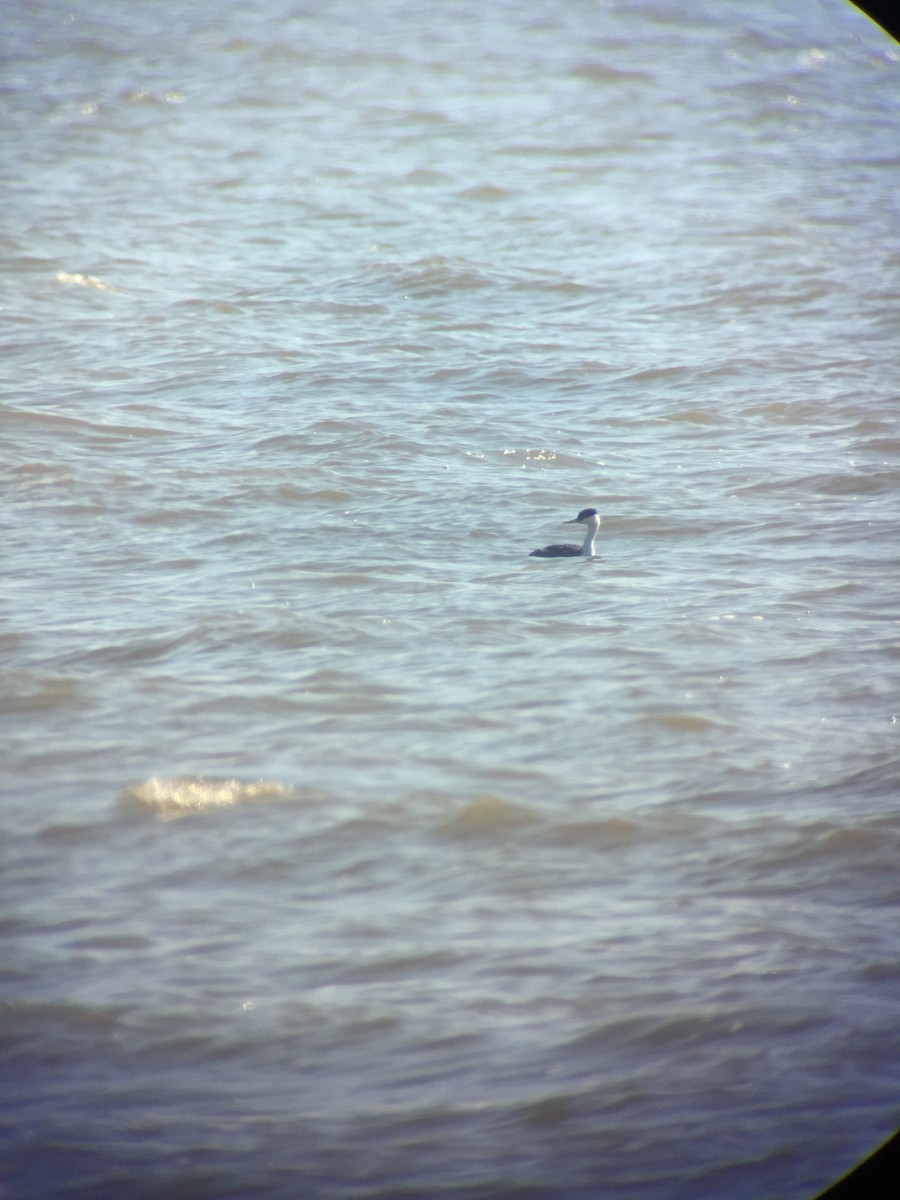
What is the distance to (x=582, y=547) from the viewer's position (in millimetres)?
A: 7059

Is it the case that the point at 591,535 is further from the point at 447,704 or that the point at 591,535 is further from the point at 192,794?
the point at 192,794

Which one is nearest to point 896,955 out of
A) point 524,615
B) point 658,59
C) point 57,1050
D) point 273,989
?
point 273,989

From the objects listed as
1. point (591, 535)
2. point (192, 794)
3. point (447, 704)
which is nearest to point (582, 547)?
point (591, 535)

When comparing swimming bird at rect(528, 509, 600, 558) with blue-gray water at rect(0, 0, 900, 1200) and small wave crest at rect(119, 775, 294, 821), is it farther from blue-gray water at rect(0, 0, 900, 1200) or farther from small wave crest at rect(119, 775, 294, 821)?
small wave crest at rect(119, 775, 294, 821)

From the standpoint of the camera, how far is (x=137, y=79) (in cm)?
1922

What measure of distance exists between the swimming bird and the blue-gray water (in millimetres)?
150

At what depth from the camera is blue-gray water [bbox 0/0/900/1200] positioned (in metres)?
2.92

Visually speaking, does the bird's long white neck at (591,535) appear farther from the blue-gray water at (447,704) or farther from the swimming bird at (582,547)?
the blue-gray water at (447,704)

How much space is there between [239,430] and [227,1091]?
6.65 meters

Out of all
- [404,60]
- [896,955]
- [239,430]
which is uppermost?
[404,60]

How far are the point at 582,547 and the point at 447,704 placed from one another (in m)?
2.26

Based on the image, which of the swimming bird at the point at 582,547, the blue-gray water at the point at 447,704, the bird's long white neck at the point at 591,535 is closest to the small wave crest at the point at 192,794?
the blue-gray water at the point at 447,704

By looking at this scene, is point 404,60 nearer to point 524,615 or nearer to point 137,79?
point 137,79

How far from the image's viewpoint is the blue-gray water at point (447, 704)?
2.92 meters
